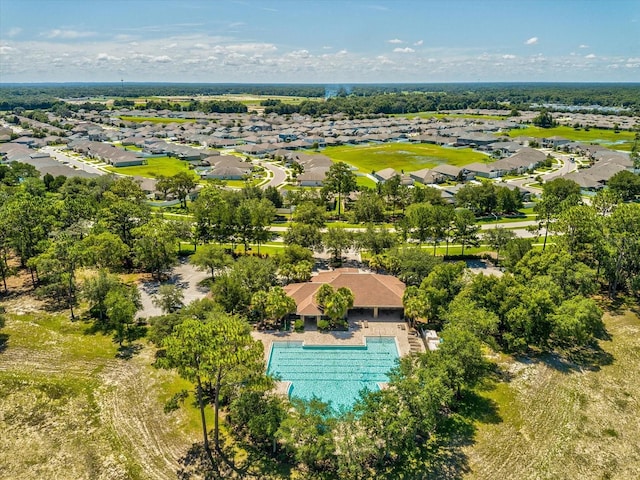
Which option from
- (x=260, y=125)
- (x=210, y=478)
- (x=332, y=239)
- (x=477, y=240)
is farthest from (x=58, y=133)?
(x=210, y=478)

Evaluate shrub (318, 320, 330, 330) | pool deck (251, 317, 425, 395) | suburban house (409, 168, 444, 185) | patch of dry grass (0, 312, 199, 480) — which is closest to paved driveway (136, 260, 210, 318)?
patch of dry grass (0, 312, 199, 480)

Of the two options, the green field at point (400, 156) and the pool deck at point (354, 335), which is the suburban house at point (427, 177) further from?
the pool deck at point (354, 335)

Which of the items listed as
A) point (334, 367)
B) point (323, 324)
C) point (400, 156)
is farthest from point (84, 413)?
point (400, 156)

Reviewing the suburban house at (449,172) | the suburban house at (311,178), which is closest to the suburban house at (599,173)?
the suburban house at (449,172)

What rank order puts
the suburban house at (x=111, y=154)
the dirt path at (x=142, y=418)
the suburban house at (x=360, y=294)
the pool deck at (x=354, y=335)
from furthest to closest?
the suburban house at (x=111, y=154) < the suburban house at (x=360, y=294) < the pool deck at (x=354, y=335) < the dirt path at (x=142, y=418)

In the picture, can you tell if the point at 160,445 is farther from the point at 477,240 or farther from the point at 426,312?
the point at 477,240

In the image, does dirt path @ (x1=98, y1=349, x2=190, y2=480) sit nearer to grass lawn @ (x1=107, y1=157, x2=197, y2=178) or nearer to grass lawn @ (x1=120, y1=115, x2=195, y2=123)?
grass lawn @ (x1=107, y1=157, x2=197, y2=178)
